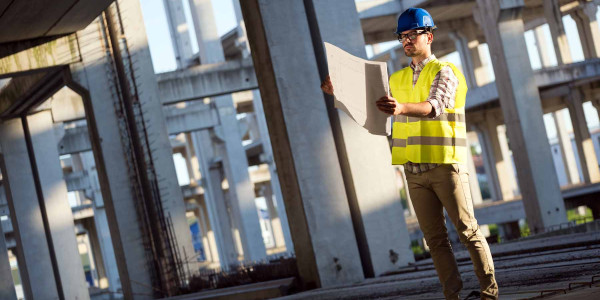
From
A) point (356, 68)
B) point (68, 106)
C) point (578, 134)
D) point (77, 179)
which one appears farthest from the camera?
point (77, 179)

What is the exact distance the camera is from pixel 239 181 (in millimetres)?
34094

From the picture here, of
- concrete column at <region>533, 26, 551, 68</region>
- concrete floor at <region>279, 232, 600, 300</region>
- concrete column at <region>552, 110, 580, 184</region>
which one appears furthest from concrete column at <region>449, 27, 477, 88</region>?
concrete floor at <region>279, 232, 600, 300</region>

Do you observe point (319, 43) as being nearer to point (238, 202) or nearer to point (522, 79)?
point (522, 79)

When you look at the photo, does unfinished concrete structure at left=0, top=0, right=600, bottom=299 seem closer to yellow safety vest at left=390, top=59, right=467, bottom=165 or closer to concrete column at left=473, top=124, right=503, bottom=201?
concrete column at left=473, top=124, right=503, bottom=201

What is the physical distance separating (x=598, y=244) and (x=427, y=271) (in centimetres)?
199

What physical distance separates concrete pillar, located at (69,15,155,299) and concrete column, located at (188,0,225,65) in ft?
56.6

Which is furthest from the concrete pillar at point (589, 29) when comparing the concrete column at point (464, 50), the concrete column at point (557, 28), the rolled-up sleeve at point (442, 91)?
the rolled-up sleeve at point (442, 91)

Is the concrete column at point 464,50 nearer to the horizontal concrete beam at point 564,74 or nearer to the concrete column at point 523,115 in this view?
the horizontal concrete beam at point 564,74

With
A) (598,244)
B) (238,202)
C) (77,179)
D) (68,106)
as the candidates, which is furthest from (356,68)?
(77,179)

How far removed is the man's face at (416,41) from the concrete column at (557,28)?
3016 cm

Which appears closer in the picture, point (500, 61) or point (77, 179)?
→ point (500, 61)

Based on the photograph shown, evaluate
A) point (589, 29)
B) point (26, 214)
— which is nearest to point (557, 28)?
point (589, 29)

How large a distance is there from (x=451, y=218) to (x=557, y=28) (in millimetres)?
31564

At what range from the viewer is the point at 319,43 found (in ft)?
33.7
